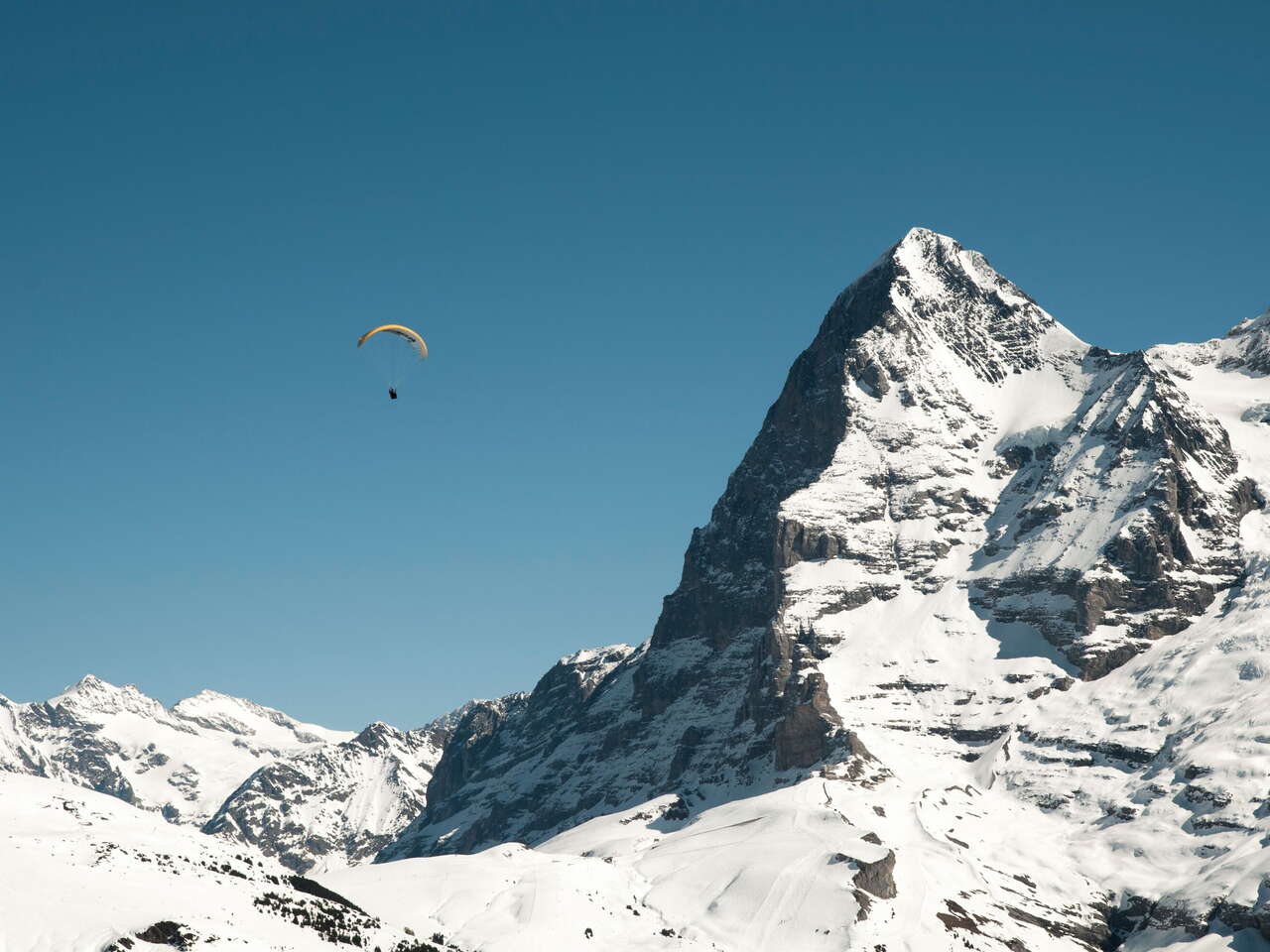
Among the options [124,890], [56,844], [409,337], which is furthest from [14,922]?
[409,337]

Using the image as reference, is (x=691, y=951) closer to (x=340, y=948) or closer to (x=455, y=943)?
(x=455, y=943)

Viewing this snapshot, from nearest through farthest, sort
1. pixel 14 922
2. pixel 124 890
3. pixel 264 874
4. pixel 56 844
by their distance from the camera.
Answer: pixel 14 922 → pixel 124 890 → pixel 56 844 → pixel 264 874

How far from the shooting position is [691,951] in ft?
651

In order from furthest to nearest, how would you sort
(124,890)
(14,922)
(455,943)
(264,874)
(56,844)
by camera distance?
(455,943) < (264,874) < (56,844) < (124,890) < (14,922)

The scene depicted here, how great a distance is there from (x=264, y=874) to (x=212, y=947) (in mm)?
41563

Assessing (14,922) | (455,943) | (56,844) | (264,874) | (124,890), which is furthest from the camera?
(455,943)

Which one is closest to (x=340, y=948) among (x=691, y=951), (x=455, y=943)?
(x=455, y=943)

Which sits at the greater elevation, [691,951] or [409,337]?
[409,337]

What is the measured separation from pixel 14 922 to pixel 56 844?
23.0 m

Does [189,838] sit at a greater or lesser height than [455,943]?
greater

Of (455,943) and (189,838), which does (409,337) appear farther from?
(455,943)

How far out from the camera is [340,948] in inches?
5531

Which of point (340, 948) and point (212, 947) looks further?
point (340, 948)

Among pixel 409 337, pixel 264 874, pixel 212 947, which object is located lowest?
pixel 212 947
